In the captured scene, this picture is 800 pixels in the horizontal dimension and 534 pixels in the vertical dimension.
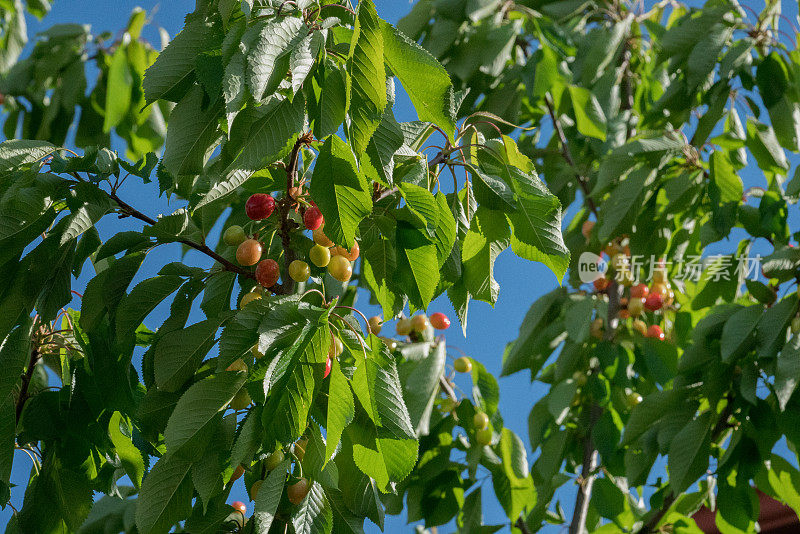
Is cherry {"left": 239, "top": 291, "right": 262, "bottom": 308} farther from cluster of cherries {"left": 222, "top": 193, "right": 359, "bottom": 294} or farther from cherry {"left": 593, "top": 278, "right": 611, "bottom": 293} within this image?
cherry {"left": 593, "top": 278, "right": 611, "bottom": 293}

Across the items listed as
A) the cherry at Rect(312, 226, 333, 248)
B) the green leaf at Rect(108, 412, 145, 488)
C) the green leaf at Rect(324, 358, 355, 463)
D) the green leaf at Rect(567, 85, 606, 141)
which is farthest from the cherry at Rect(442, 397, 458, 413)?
the green leaf at Rect(324, 358, 355, 463)

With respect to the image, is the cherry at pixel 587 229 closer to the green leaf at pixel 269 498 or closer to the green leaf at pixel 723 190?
the green leaf at pixel 723 190

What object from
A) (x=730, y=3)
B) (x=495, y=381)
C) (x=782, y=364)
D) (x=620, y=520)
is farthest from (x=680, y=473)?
(x=730, y=3)

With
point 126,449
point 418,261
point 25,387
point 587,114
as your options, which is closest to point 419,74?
point 418,261

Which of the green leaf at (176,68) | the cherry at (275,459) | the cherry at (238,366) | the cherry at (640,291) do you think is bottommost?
the cherry at (275,459)

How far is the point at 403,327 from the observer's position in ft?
5.78

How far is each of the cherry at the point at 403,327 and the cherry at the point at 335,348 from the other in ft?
3.06

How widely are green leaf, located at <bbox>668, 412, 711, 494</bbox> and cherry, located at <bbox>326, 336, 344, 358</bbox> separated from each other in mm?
1089

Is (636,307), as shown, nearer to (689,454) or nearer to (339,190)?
(689,454)

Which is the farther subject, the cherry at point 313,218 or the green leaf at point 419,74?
the cherry at point 313,218

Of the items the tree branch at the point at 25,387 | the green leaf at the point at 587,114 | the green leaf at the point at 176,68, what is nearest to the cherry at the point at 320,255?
the green leaf at the point at 176,68

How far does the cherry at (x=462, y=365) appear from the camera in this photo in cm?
191

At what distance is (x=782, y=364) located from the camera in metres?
1.58

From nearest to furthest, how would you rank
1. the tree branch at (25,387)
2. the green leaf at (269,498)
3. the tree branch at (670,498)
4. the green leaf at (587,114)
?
the green leaf at (269,498) → the tree branch at (25,387) → the tree branch at (670,498) → the green leaf at (587,114)
